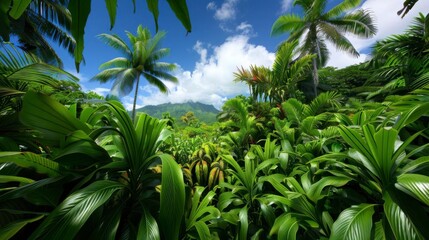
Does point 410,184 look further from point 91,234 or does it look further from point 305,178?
point 91,234

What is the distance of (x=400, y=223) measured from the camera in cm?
89

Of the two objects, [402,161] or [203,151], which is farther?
[203,151]

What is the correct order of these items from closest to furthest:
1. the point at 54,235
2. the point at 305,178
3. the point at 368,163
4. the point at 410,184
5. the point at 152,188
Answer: the point at 54,235 < the point at 410,184 < the point at 368,163 < the point at 152,188 < the point at 305,178

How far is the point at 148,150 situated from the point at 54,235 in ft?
2.04

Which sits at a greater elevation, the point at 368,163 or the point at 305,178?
the point at 368,163

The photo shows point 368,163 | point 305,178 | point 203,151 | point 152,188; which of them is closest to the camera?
point 368,163

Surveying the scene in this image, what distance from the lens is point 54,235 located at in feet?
2.53

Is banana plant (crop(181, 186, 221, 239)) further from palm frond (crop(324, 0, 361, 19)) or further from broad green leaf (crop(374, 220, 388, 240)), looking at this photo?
palm frond (crop(324, 0, 361, 19))

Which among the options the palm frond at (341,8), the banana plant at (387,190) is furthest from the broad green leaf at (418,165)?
the palm frond at (341,8)

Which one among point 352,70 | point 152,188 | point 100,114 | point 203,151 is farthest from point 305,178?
point 352,70

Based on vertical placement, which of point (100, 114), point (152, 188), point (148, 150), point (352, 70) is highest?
point (352, 70)

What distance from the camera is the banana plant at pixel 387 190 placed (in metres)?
0.88

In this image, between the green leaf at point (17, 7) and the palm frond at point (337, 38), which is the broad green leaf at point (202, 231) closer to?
the green leaf at point (17, 7)

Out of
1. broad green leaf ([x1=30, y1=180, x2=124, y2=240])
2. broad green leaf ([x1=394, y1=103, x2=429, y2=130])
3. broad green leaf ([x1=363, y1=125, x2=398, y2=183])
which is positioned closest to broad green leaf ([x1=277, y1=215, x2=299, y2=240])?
broad green leaf ([x1=363, y1=125, x2=398, y2=183])
